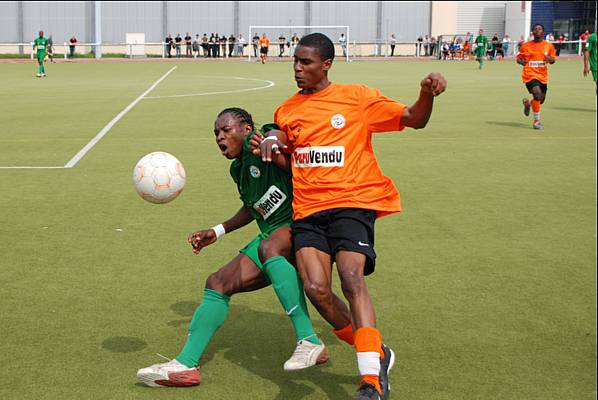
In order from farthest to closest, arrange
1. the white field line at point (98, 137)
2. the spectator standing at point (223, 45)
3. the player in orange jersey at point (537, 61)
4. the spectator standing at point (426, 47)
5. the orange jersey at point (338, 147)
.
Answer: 1. the spectator standing at point (426, 47)
2. the spectator standing at point (223, 45)
3. the player in orange jersey at point (537, 61)
4. the white field line at point (98, 137)
5. the orange jersey at point (338, 147)

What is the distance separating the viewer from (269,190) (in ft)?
17.0

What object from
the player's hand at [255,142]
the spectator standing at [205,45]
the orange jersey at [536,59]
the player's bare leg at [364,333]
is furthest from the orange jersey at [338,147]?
the spectator standing at [205,45]

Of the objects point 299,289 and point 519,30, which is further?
point 519,30

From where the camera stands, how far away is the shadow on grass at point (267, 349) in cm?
488

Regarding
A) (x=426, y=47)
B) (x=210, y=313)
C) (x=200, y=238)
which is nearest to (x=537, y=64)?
(x=200, y=238)

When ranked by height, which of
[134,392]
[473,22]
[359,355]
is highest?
[473,22]

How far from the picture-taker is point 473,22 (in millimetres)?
72688

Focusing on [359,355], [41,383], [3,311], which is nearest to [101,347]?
[41,383]

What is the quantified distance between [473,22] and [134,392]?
71.5 meters

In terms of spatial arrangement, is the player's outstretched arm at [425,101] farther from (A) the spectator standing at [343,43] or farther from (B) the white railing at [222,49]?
(A) the spectator standing at [343,43]

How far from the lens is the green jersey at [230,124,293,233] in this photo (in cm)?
518

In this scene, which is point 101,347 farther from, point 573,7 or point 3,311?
point 573,7

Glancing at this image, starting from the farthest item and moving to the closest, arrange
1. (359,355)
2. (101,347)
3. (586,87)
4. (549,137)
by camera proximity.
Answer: (586,87) < (549,137) < (101,347) < (359,355)

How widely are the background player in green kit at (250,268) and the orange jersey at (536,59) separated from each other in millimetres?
13498
